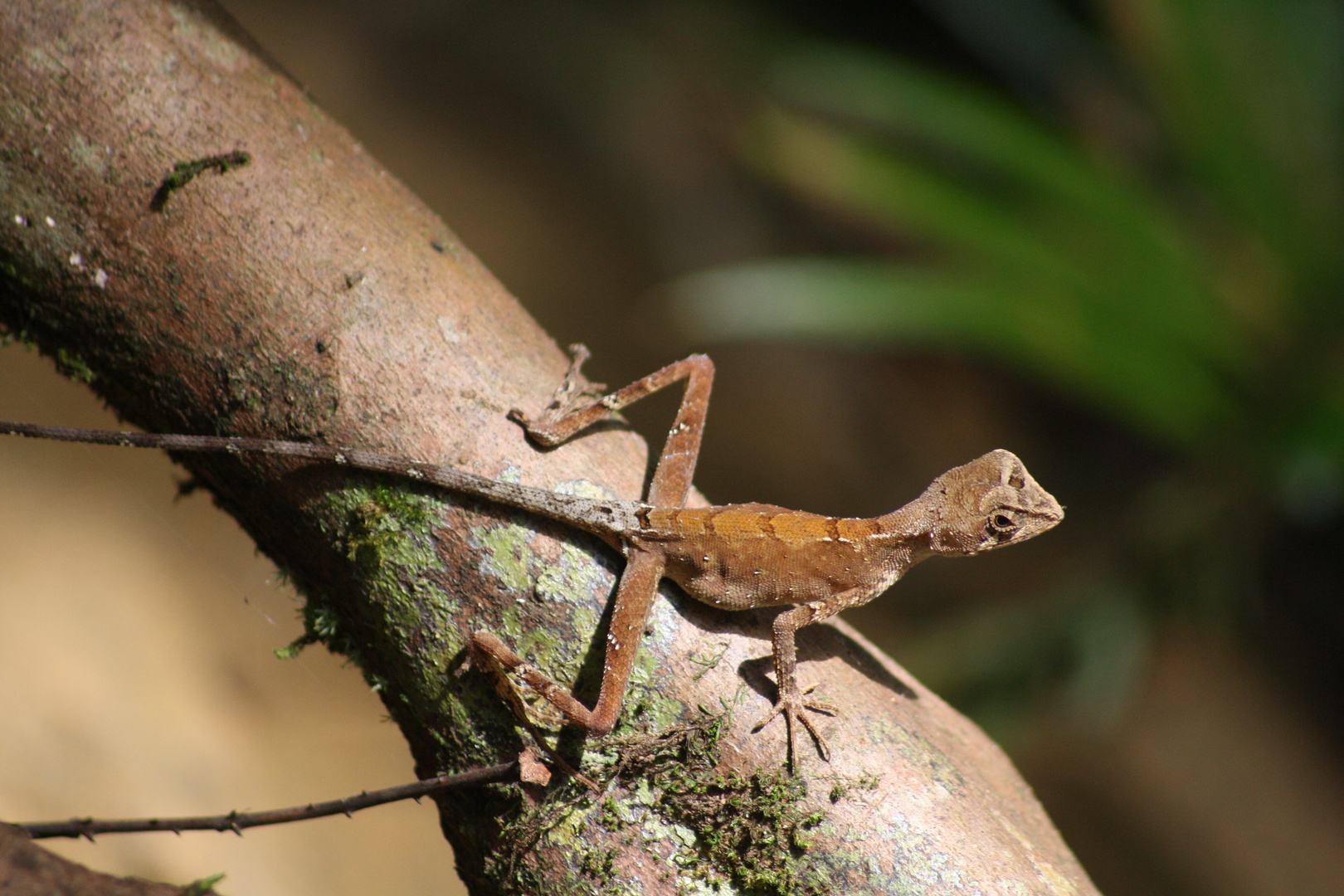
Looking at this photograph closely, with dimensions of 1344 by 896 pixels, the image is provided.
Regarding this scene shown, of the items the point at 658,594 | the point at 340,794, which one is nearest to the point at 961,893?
the point at 658,594

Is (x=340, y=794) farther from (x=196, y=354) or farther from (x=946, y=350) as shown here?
(x=946, y=350)

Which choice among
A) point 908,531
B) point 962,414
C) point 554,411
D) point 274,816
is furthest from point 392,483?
point 962,414

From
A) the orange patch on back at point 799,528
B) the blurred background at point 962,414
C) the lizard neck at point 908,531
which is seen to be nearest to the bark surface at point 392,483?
the orange patch on back at point 799,528

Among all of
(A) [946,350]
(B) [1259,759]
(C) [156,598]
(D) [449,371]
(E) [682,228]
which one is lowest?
(B) [1259,759]

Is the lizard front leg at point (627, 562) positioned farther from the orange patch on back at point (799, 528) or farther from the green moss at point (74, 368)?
the green moss at point (74, 368)

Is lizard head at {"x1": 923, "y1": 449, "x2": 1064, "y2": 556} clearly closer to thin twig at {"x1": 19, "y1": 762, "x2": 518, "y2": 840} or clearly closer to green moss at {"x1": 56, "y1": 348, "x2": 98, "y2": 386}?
thin twig at {"x1": 19, "y1": 762, "x2": 518, "y2": 840}

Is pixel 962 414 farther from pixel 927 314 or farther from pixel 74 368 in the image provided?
pixel 74 368
